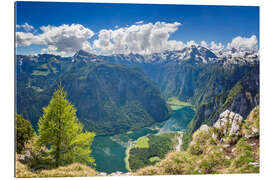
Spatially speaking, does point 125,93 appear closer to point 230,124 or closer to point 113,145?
point 113,145

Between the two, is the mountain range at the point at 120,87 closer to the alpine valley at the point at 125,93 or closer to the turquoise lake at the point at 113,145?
the alpine valley at the point at 125,93

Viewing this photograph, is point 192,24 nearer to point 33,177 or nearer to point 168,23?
point 168,23

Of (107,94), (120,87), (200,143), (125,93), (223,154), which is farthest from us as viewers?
(120,87)

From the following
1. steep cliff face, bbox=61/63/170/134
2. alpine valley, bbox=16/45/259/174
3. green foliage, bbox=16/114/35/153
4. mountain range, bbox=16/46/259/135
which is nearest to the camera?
green foliage, bbox=16/114/35/153

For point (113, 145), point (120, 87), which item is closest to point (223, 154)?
point (113, 145)

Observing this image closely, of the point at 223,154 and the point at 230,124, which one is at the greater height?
the point at 230,124

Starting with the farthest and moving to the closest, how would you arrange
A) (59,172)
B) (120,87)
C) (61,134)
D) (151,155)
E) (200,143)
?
1. (120,87)
2. (151,155)
3. (200,143)
4. (61,134)
5. (59,172)

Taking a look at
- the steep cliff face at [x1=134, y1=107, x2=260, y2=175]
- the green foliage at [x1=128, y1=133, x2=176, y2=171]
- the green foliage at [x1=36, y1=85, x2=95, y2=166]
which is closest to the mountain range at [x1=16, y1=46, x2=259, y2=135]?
the green foliage at [x1=128, y1=133, x2=176, y2=171]

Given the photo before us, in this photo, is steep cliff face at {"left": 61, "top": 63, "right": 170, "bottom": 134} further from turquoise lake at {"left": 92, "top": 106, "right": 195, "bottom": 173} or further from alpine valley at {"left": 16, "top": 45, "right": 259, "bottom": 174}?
turquoise lake at {"left": 92, "top": 106, "right": 195, "bottom": 173}
